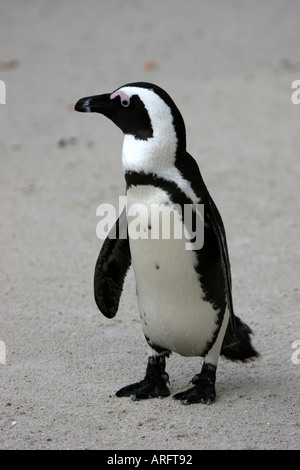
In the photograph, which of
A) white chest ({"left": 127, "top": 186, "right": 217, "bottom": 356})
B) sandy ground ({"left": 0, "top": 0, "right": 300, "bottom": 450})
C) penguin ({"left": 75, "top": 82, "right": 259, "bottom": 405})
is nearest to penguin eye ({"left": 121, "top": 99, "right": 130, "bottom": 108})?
penguin ({"left": 75, "top": 82, "right": 259, "bottom": 405})

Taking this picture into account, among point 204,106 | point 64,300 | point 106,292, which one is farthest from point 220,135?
point 106,292

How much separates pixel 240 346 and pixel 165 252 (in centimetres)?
57

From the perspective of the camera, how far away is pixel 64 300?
13.1 feet

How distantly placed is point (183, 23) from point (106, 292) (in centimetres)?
621

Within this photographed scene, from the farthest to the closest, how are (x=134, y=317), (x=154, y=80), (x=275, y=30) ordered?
(x=275, y=30) → (x=154, y=80) → (x=134, y=317)

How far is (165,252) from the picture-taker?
2783 mm

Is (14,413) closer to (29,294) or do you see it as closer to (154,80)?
(29,294)

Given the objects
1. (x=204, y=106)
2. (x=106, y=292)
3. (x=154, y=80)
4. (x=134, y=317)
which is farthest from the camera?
(x=154, y=80)

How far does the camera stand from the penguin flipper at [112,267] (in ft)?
9.89

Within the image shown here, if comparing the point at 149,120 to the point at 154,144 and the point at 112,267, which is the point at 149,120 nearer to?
the point at 154,144

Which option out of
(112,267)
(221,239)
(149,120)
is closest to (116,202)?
(112,267)

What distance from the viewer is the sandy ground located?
2.86 m

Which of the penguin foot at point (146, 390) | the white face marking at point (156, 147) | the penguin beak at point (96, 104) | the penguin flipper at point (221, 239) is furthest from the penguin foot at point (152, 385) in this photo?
the penguin beak at point (96, 104)
